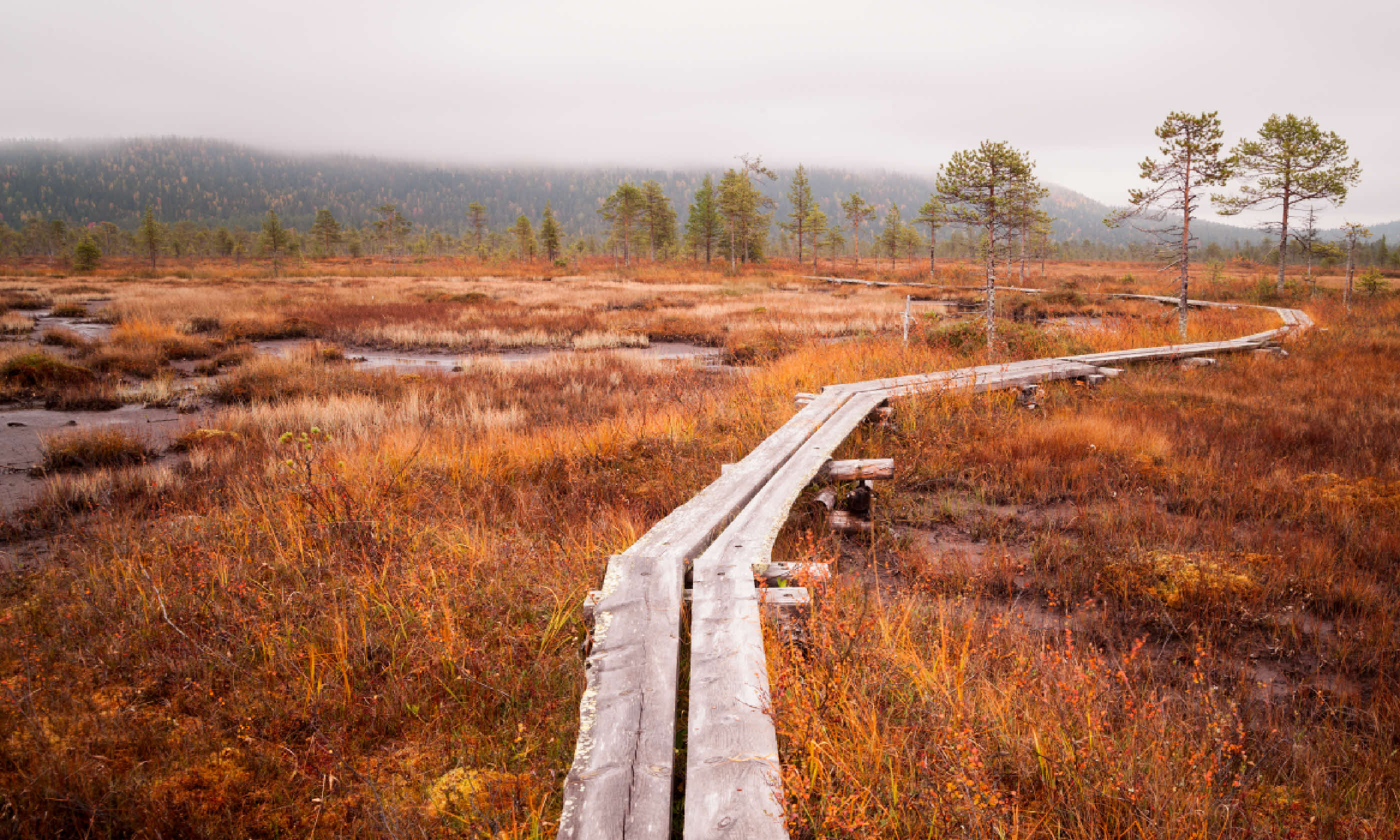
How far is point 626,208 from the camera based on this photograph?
5959cm

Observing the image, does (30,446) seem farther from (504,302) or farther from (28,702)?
(504,302)

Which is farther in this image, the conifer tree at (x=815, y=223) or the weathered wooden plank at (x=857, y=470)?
the conifer tree at (x=815, y=223)

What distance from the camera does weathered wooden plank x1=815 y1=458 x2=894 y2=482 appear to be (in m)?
5.10

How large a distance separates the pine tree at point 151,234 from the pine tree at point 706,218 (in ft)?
170

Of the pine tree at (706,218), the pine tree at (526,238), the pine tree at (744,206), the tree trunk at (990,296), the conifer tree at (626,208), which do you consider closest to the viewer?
the tree trunk at (990,296)

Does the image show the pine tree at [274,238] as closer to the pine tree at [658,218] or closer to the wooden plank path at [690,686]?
the pine tree at [658,218]

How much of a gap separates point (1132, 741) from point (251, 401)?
12.3m

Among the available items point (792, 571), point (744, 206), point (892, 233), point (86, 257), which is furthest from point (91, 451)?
point (892, 233)

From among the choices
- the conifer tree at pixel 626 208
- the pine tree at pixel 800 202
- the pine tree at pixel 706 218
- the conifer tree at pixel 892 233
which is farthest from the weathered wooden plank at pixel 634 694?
the conifer tree at pixel 892 233

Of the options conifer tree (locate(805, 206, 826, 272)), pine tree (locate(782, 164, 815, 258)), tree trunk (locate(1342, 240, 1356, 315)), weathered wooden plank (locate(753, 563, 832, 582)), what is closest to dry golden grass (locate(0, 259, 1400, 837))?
weathered wooden plank (locate(753, 563, 832, 582))

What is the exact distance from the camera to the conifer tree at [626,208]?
5881cm

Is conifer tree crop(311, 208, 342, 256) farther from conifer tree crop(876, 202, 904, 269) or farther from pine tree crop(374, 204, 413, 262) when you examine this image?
conifer tree crop(876, 202, 904, 269)

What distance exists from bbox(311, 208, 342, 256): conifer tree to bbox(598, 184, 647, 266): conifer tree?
41.3 meters

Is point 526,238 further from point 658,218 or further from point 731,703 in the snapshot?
point 731,703
